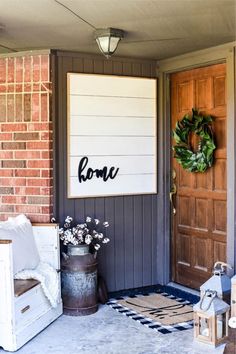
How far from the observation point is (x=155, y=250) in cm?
505

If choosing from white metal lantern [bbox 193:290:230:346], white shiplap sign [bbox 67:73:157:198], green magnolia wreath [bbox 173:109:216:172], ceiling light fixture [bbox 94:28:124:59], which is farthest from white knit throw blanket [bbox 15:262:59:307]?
ceiling light fixture [bbox 94:28:124:59]

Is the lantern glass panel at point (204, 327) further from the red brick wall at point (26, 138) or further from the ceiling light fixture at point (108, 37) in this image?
the ceiling light fixture at point (108, 37)

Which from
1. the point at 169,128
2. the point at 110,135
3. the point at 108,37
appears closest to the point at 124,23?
the point at 108,37

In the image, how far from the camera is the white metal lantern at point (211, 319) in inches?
139

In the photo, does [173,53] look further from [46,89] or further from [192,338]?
[192,338]

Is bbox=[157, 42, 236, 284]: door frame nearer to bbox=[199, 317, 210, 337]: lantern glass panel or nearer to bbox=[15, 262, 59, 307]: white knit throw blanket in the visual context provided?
bbox=[199, 317, 210, 337]: lantern glass panel

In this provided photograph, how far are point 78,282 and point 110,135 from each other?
54.5 inches

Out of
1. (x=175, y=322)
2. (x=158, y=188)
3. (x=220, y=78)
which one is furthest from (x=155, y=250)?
(x=220, y=78)

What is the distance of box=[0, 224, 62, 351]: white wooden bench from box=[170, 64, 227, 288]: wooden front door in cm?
143

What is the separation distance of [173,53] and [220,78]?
1.72 feet

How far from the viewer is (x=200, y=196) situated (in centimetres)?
465

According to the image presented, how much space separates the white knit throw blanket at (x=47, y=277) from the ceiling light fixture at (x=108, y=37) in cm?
179

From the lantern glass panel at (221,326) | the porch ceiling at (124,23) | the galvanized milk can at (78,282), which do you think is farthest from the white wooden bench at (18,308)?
the porch ceiling at (124,23)

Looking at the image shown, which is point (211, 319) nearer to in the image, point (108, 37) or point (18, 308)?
point (18, 308)
